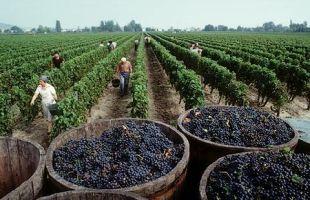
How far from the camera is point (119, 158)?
4426 mm

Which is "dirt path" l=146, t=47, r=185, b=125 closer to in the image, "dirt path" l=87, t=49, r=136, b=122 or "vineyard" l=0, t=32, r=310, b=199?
"vineyard" l=0, t=32, r=310, b=199

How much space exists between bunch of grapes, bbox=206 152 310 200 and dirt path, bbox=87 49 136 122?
24.0 ft

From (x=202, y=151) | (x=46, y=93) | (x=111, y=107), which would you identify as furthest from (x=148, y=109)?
(x=202, y=151)

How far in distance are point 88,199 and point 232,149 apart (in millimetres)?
2275

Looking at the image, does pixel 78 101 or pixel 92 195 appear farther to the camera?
pixel 78 101

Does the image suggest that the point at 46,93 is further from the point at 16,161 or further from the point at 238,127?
the point at 238,127

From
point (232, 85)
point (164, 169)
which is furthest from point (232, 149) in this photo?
point (232, 85)

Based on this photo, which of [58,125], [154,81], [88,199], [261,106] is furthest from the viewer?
[154,81]

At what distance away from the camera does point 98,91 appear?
1429cm

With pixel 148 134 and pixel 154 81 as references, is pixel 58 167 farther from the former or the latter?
pixel 154 81

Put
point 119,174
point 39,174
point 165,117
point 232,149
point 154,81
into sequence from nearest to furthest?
point 39,174
point 119,174
point 232,149
point 165,117
point 154,81

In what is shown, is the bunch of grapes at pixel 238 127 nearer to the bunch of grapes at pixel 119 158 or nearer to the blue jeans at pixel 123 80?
the bunch of grapes at pixel 119 158

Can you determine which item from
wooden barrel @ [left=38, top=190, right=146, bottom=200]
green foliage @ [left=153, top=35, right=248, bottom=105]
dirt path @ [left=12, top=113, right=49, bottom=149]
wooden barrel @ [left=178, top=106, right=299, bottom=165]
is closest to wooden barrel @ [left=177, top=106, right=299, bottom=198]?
wooden barrel @ [left=178, top=106, right=299, bottom=165]

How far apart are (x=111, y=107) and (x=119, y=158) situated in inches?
356
